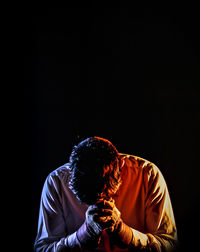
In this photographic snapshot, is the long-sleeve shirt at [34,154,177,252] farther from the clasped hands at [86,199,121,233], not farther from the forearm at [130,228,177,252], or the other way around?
the clasped hands at [86,199,121,233]

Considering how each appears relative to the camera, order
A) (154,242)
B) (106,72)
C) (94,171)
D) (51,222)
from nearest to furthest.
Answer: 1. (94,171)
2. (154,242)
3. (51,222)
4. (106,72)

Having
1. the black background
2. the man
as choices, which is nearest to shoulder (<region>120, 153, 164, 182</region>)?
the man

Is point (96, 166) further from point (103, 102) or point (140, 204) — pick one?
point (103, 102)

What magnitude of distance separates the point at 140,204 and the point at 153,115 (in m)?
0.65

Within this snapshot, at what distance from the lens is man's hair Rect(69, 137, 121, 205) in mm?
1159

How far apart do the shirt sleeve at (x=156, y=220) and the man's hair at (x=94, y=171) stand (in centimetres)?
34

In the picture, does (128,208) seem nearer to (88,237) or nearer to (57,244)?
(88,237)

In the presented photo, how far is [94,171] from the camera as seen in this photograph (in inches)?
45.6

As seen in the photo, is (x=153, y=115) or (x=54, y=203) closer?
(x=54, y=203)

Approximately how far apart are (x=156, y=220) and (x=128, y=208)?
191 mm

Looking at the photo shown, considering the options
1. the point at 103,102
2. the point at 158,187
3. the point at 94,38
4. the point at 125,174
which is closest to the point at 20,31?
the point at 94,38

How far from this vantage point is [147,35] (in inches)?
68.3

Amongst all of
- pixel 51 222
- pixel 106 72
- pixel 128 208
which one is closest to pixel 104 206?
pixel 128 208

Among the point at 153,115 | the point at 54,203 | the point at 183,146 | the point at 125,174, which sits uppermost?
the point at 153,115
